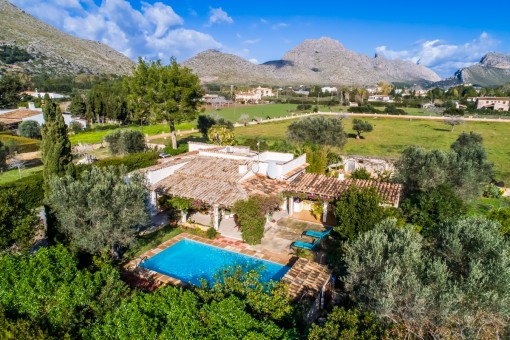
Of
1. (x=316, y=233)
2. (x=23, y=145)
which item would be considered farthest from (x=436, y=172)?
(x=23, y=145)

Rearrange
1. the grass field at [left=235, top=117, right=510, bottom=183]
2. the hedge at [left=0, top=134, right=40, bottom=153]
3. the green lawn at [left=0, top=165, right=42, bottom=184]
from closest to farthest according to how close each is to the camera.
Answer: the green lawn at [left=0, top=165, right=42, bottom=184] → the hedge at [left=0, top=134, right=40, bottom=153] → the grass field at [left=235, top=117, right=510, bottom=183]

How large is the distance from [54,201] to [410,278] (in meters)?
14.0

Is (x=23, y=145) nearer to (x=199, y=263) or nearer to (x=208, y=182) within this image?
(x=208, y=182)

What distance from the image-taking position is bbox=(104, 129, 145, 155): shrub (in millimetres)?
34906

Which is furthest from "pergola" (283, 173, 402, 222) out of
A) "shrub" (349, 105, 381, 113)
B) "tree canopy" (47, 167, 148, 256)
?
"shrub" (349, 105, 381, 113)

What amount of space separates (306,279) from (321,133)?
27.8 meters

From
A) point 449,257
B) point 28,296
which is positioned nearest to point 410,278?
point 449,257

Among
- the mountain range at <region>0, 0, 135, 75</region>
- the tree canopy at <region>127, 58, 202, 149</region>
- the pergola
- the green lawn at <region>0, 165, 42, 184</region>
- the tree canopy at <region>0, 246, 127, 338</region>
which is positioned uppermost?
the mountain range at <region>0, 0, 135, 75</region>

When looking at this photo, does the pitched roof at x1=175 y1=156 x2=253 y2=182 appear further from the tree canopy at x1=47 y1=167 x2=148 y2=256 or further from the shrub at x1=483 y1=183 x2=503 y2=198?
the shrub at x1=483 y1=183 x2=503 y2=198

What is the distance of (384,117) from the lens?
288ft

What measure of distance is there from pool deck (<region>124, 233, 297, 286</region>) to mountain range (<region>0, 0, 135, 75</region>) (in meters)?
137

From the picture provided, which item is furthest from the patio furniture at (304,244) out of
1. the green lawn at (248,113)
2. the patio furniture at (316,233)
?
the green lawn at (248,113)

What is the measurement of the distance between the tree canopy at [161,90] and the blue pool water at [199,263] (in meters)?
21.9

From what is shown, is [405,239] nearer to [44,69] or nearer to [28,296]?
[28,296]
